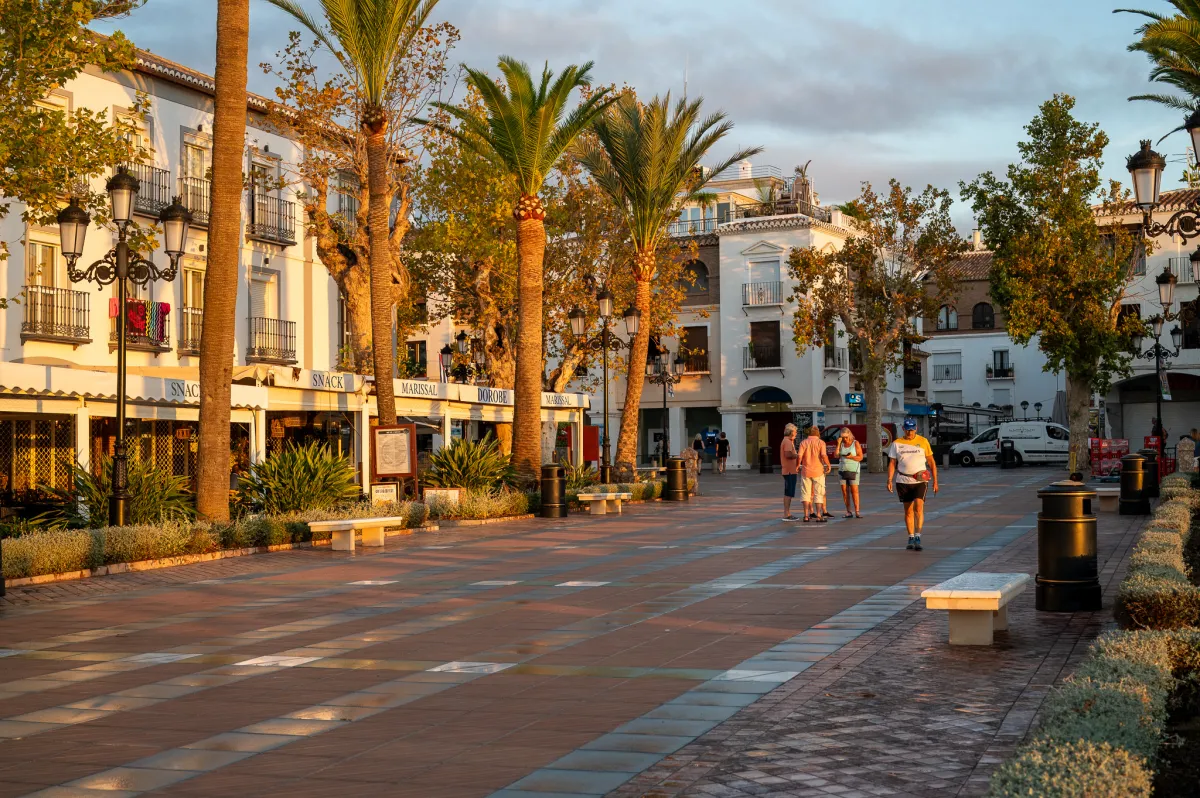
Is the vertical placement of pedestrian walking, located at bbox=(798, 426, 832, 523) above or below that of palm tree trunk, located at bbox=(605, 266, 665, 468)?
below

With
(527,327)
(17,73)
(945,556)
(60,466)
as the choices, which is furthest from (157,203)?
(945,556)

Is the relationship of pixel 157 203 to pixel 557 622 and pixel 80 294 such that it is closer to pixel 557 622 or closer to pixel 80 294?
pixel 80 294

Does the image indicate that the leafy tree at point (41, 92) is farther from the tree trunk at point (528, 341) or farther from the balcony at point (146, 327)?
the balcony at point (146, 327)

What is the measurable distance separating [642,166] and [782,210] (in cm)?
2964

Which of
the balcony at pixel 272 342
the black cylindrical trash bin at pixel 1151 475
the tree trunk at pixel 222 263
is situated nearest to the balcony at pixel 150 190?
the balcony at pixel 272 342

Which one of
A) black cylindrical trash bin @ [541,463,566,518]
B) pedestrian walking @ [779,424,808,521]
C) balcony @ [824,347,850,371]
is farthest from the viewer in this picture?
balcony @ [824,347,850,371]

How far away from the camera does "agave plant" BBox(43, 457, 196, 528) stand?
1919 centimetres

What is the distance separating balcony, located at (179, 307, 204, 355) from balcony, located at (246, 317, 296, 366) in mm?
2275

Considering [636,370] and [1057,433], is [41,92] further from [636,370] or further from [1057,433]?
[1057,433]

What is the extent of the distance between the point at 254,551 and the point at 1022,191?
31.2 metres

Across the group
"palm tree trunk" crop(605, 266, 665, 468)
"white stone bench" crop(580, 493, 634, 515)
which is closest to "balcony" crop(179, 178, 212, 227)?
"palm tree trunk" crop(605, 266, 665, 468)

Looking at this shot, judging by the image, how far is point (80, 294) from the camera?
29.6m

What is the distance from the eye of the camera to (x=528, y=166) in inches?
1128

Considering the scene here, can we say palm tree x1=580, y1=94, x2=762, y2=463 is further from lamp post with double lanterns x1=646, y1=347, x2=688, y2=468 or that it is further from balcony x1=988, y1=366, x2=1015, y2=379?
balcony x1=988, y1=366, x2=1015, y2=379
